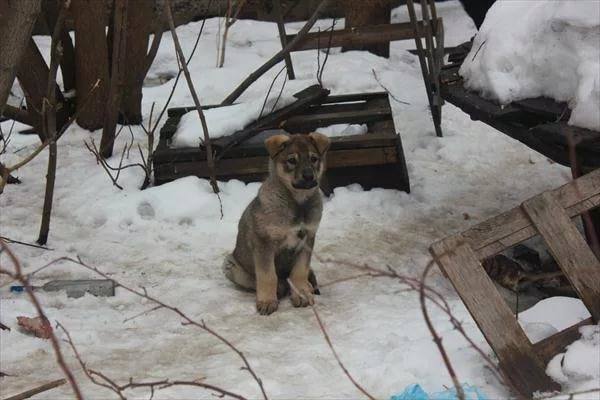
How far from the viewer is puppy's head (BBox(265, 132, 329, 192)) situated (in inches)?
204

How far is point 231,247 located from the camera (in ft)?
20.9

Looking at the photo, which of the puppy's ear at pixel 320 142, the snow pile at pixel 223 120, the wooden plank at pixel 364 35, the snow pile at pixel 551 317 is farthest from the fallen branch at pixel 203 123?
the snow pile at pixel 551 317

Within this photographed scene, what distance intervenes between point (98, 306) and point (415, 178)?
337cm

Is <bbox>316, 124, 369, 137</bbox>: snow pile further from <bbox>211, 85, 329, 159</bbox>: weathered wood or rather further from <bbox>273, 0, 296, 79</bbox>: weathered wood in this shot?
<bbox>273, 0, 296, 79</bbox>: weathered wood

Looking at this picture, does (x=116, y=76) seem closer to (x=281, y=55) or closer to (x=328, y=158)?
(x=281, y=55)

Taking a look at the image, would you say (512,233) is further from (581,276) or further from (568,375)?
(568,375)

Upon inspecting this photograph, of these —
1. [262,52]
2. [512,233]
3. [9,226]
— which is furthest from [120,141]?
[512,233]

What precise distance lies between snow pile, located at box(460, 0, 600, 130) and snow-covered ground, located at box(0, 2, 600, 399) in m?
1.31

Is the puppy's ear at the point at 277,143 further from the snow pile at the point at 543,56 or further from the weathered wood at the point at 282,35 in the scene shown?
the weathered wood at the point at 282,35

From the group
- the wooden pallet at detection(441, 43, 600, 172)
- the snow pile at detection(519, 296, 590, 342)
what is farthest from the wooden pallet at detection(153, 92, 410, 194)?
the snow pile at detection(519, 296, 590, 342)

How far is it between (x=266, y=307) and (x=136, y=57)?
4071mm

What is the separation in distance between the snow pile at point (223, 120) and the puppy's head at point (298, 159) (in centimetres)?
198

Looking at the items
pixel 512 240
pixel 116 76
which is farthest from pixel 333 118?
pixel 512 240

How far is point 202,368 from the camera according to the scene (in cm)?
445
